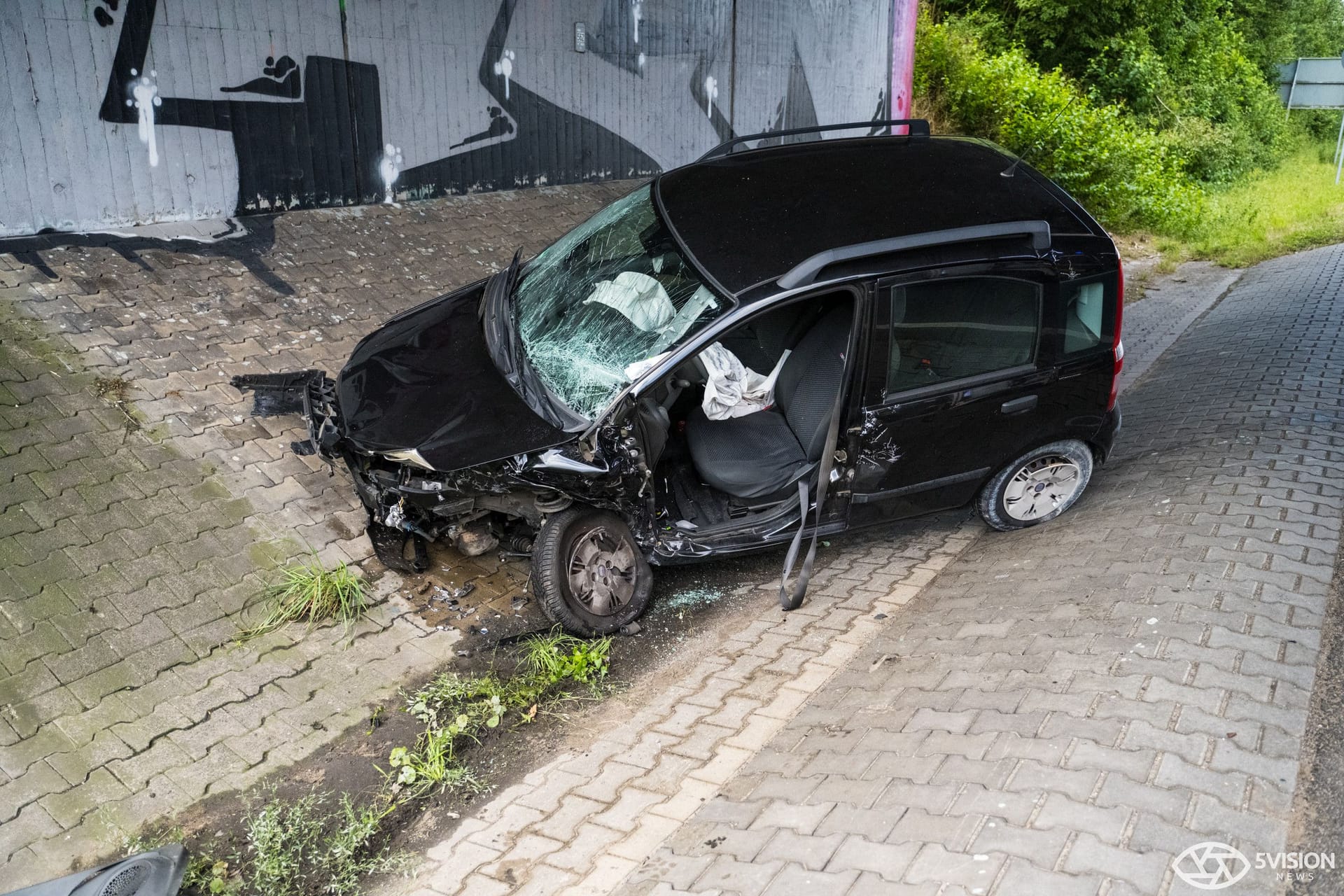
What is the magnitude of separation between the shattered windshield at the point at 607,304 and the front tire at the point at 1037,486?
6.49 feet

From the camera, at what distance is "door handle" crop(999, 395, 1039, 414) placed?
4785mm

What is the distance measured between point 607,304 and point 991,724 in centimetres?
260

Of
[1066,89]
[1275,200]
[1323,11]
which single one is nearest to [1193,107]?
[1275,200]

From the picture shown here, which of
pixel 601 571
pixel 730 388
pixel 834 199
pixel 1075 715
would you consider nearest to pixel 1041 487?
pixel 730 388

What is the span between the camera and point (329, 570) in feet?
15.9

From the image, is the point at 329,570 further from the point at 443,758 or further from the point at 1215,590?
the point at 1215,590

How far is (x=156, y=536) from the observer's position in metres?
4.67

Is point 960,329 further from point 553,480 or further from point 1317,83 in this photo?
point 1317,83

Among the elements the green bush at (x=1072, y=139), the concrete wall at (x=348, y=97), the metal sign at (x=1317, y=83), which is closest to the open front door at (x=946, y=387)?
the concrete wall at (x=348, y=97)

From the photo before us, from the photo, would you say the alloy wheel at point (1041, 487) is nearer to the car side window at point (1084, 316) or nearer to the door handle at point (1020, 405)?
the door handle at point (1020, 405)

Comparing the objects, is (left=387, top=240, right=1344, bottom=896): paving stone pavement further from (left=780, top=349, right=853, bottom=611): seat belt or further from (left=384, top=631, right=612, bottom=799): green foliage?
(left=384, top=631, right=612, bottom=799): green foliage

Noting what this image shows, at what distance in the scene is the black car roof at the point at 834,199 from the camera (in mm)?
4488

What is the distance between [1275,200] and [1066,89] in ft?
17.7

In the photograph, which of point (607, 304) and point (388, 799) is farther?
point (607, 304)
